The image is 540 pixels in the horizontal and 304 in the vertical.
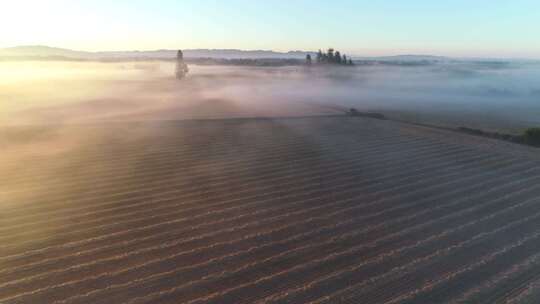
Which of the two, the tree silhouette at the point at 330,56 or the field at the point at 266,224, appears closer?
the field at the point at 266,224

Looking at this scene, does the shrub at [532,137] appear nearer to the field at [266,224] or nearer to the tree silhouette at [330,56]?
the field at [266,224]

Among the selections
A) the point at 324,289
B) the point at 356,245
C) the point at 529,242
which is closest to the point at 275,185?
the point at 356,245

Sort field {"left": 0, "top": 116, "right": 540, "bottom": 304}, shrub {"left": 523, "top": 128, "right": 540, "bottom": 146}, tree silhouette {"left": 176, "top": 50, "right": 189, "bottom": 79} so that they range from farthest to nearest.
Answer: tree silhouette {"left": 176, "top": 50, "right": 189, "bottom": 79}
shrub {"left": 523, "top": 128, "right": 540, "bottom": 146}
field {"left": 0, "top": 116, "right": 540, "bottom": 304}

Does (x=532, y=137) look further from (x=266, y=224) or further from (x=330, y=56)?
(x=330, y=56)

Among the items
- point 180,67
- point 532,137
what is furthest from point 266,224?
point 180,67

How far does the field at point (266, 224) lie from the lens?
3.64 meters

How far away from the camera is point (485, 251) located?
4.32 meters

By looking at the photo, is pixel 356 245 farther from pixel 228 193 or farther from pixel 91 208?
pixel 91 208

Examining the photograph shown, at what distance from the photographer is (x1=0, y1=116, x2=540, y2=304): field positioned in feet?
11.9

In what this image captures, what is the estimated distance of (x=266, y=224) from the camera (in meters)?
5.00

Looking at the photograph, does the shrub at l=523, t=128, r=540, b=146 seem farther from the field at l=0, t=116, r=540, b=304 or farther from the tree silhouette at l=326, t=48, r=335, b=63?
the tree silhouette at l=326, t=48, r=335, b=63

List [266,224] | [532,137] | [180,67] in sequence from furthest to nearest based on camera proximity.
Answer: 1. [180,67]
2. [532,137]
3. [266,224]

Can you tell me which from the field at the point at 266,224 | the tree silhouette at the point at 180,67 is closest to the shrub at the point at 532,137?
the field at the point at 266,224

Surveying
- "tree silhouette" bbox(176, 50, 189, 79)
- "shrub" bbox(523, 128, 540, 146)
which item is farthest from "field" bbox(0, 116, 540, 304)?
"tree silhouette" bbox(176, 50, 189, 79)
